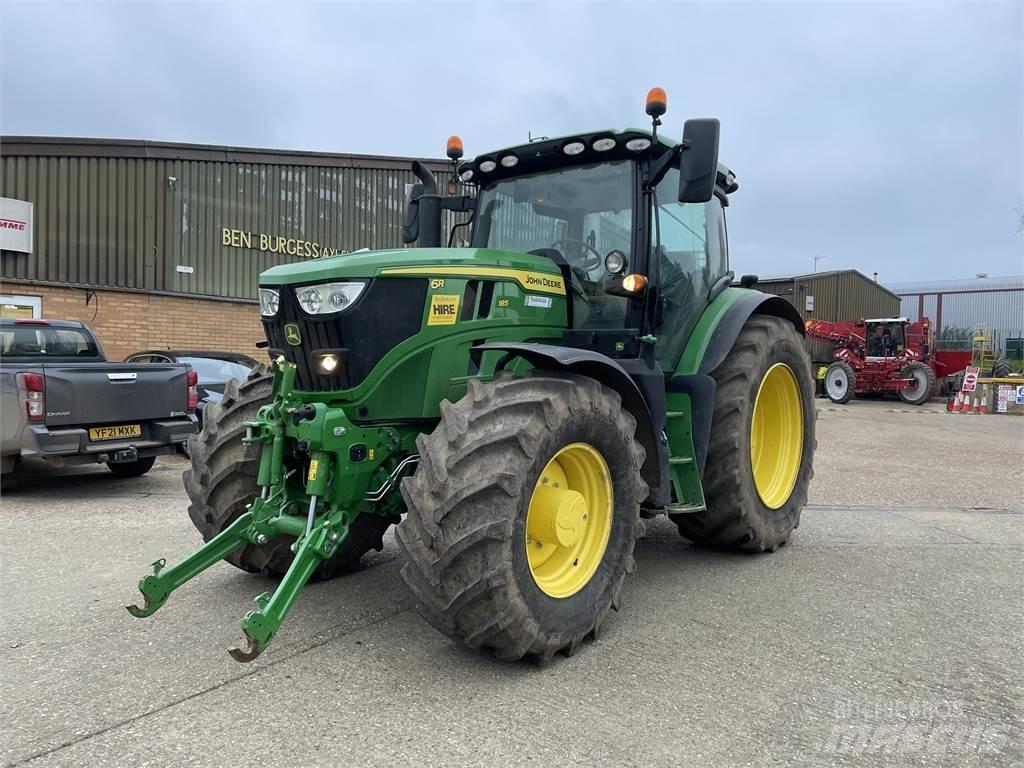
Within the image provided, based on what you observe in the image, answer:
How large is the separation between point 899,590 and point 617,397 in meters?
2.18

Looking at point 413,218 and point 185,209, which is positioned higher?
point 185,209

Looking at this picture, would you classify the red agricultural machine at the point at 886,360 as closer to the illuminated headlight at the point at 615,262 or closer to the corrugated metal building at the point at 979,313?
the corrugated metal building at the point at 979,313

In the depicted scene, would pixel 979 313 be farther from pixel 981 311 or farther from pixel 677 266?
pixel 677 266

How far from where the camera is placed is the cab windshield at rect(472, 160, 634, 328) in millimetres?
4336

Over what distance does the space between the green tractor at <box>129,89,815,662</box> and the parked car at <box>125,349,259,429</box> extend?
6.03 meters

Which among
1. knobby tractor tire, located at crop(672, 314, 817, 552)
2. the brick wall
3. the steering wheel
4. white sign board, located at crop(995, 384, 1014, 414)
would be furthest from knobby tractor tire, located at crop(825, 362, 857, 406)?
the steering wheel

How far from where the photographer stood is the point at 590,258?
442 centimetres

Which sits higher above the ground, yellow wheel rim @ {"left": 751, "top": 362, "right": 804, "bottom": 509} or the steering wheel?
the steering wheel

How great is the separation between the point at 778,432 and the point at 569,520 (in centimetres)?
284

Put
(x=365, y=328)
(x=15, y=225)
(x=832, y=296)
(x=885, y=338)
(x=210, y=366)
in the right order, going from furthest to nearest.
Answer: (x=832, y=296) < (x=885, y=338) < (x=15, y=225) < (x=210, y=366) < (x=365, y=328)

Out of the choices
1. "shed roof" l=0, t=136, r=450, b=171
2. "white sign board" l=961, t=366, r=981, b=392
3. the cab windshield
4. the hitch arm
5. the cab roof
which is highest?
"shed roof" l=0, t=136, r=450, b=171

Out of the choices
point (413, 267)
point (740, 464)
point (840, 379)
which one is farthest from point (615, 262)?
point (840, 379)

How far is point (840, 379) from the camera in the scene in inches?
834

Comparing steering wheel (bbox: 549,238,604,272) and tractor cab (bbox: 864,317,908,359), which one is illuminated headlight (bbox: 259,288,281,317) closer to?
steering wheel (bbox: 549,238,604,272)
